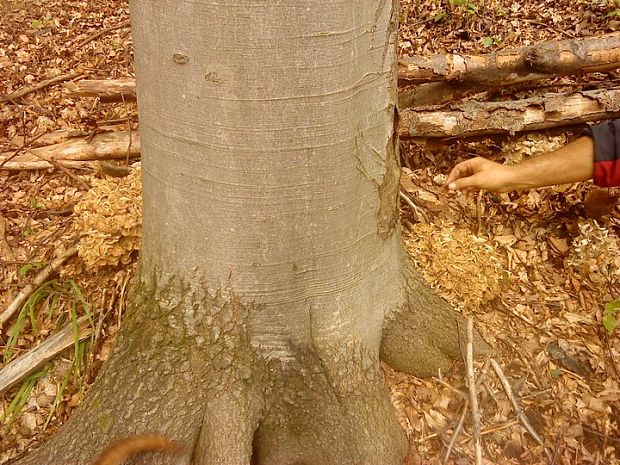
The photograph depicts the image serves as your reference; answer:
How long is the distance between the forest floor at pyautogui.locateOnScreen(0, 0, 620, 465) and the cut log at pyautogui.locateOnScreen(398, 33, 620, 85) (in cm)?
28

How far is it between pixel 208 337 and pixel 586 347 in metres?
1.94

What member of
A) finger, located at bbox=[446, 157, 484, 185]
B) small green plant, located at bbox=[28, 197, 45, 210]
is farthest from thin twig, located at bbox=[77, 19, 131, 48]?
finger, located at bbox=[446, 157, 484, 185]

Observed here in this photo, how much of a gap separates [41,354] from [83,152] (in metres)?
1.72

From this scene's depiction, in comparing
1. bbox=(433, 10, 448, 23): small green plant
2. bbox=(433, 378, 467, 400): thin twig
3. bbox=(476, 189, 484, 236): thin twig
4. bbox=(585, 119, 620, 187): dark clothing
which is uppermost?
bbox=(433, 10, 448, 23): small green plant

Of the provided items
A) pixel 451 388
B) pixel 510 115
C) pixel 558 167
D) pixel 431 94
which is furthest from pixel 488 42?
pixel 451 388

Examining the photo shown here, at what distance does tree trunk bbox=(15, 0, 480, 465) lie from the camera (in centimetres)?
165

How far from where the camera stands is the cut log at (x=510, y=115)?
153 inches

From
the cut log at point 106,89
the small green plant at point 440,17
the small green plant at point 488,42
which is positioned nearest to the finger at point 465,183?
the cut log at point 106,89

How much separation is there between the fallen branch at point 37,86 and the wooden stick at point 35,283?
7.74ft

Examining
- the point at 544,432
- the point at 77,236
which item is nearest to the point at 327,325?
the point at 544,432

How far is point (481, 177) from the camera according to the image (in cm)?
269

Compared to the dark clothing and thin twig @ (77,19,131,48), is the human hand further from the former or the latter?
thin twig @ (77,19,131,48)

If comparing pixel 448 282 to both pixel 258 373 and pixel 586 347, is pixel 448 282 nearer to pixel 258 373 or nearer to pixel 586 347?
pixel 586 347

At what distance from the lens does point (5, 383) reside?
2.65 meters
